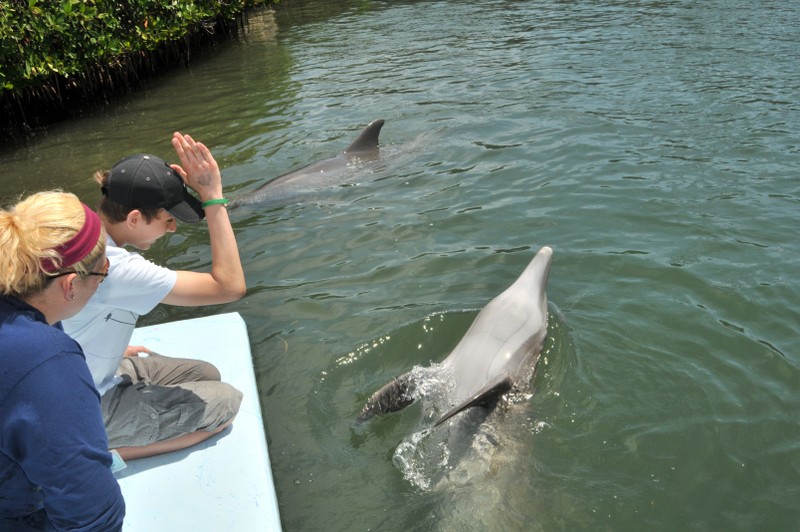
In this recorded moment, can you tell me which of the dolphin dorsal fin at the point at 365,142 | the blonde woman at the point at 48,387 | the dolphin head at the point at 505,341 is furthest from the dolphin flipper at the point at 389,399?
the dolphin dorsal fin at the point at 365,142

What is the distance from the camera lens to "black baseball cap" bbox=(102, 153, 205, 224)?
3516 mm

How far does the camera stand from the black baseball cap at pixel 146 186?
352 cm

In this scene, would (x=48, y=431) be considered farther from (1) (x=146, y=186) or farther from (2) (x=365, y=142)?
(2) (x=365, y=142)

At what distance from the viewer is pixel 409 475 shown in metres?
4.19

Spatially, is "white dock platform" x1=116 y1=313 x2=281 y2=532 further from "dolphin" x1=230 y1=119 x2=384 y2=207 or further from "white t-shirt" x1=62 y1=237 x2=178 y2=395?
"dolphin" x1=230 y1=119 x2=384 y2=207

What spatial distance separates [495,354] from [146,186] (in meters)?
2.47

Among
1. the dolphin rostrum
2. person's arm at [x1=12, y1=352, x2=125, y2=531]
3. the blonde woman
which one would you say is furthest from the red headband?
the dolphin rostrum

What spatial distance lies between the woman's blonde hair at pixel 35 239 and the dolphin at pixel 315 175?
242 inches

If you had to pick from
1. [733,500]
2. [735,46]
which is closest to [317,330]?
[733,500]

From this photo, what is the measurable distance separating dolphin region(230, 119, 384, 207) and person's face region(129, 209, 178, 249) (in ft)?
15.9

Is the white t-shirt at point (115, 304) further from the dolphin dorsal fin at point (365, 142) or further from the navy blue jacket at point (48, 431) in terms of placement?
the dolphin dorsal fin at point (365, 142)

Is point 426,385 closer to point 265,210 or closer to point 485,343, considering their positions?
point 485,343

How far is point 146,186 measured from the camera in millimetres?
3520

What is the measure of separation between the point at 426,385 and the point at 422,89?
30.6 ft
